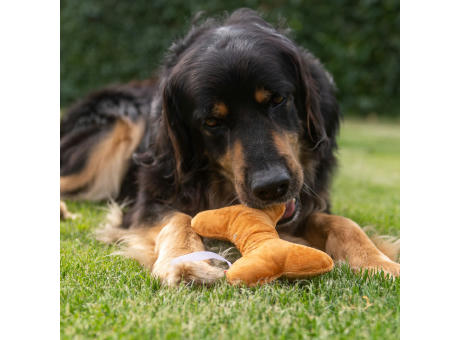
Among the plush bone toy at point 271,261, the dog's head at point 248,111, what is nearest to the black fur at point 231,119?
the dog's head at point 248,111

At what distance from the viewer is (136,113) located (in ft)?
14.2

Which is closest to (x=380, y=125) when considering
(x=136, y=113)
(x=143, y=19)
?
(x=143, y=19)

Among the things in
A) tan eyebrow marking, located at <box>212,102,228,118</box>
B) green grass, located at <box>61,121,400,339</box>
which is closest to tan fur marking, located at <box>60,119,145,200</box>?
green grass, located at <box>61,121,400,339</box>

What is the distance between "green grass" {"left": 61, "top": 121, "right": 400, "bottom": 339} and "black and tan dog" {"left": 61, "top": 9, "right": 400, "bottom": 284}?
0.18 m

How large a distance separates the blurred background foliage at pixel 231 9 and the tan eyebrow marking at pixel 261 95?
817 cm

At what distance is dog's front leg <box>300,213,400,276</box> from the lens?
7.55 feet

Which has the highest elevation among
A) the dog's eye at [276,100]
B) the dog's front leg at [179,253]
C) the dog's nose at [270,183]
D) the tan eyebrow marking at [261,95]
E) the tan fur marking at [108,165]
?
the tan eyebrow marking at [261,95]

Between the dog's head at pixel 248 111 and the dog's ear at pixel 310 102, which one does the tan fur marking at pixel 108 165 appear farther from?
Result: the dog's ear at pixel 310 102

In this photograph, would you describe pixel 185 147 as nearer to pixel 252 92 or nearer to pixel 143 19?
pixel 252 92

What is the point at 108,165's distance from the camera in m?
4.19

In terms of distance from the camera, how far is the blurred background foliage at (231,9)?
10.3m

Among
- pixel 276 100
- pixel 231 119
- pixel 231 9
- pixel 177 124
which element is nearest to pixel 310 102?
pixel 276 100

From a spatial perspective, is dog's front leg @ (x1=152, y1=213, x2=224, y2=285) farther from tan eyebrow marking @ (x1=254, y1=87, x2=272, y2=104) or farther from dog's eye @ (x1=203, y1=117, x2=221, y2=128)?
tan eyebrow marking @ (x1=254, y1=87, x2=272, y2=104)
